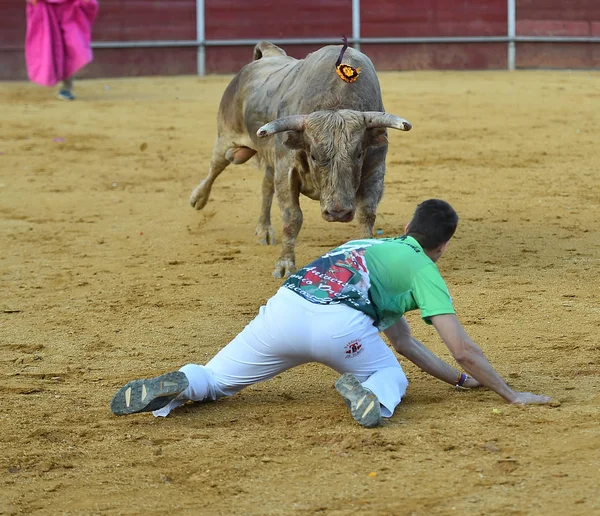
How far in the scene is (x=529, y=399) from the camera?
3.69 m

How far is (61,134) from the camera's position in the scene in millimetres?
11078

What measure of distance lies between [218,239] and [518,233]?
2018 mm

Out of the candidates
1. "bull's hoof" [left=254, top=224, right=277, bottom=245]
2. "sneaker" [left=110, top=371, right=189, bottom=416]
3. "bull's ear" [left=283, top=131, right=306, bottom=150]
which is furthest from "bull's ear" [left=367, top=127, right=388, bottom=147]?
"sneaker" [left=110, top=371, right=189, bottom=416]

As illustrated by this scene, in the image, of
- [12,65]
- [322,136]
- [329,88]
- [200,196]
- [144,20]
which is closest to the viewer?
[322,136]

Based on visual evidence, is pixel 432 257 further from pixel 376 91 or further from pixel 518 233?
pixel 518 233

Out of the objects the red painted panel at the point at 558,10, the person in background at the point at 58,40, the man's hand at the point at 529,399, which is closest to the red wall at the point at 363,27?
the red painted panel at the point at 558,10

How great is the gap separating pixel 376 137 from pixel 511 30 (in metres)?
10.2

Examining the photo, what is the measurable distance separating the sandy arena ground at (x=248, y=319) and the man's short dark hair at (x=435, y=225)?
23.3 inches

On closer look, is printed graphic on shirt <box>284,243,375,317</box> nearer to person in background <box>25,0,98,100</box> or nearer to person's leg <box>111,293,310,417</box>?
person's leg <box>111,293,310,417</box>

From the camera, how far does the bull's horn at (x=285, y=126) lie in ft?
18.9

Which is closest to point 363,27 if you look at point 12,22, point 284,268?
point 12,22

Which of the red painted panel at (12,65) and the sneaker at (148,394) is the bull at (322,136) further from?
the red painted panel at (12,65)

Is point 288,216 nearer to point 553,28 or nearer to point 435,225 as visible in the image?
point 435,225

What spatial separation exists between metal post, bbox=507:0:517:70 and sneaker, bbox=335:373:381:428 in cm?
1263
